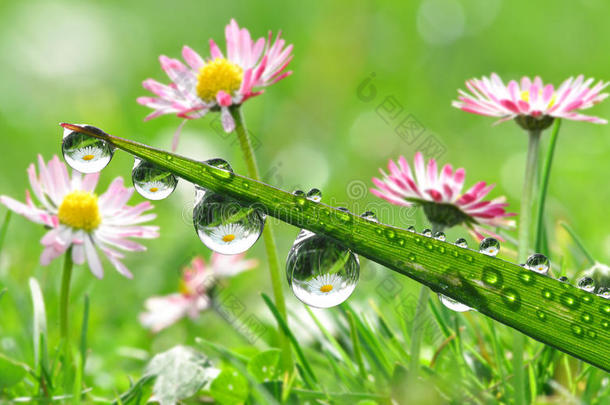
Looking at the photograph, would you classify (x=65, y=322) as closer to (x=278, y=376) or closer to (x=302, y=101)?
(x=278, y=376)

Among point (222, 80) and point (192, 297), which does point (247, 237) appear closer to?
point (222, 80)

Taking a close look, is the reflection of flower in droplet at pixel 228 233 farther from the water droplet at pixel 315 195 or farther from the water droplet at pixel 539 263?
the water droplet at pixel 539 263

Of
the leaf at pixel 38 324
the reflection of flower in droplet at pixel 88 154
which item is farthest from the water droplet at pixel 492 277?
the leaf at pixel 38 324

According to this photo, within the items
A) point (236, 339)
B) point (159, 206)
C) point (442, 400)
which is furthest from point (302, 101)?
point (442, 400)

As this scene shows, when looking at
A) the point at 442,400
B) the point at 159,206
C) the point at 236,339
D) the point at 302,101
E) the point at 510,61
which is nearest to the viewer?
the point at 442,400

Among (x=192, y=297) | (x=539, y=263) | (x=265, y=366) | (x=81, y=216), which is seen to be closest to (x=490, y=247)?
(x=539, y=263)
